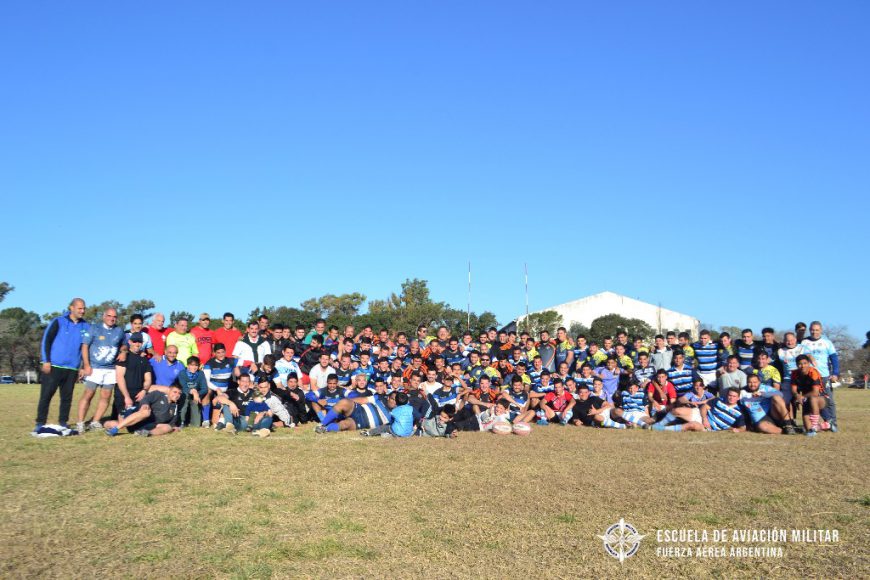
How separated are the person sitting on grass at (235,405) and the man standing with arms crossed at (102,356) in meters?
1.81

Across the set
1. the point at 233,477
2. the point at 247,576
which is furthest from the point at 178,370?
the point at 247,576

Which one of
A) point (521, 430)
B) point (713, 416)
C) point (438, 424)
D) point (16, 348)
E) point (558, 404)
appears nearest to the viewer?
point (438, 424)

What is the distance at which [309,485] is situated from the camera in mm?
6934

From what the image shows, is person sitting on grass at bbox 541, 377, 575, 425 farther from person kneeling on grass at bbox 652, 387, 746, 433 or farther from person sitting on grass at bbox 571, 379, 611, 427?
person kneeling on grass at bbox 652, 387, 746, 433

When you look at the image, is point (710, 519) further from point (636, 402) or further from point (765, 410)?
point (636, 402)

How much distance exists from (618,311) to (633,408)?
59.4m

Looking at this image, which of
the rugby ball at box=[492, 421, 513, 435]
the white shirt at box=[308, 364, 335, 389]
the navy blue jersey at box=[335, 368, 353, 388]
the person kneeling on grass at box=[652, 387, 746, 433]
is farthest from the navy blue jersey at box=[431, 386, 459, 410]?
the person kneeling on grass at box=[652, 387, 746, 433]

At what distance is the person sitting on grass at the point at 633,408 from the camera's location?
13320mm

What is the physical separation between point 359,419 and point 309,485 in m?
5.30

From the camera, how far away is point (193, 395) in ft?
40.6

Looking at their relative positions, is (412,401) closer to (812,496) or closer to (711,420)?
(711,420)

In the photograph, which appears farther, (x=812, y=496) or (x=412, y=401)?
(x=412, y=401)

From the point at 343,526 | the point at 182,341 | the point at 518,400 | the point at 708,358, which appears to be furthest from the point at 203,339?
the point at 708,358

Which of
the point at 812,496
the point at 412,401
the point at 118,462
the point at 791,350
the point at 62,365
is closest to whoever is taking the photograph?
the point at 812,496
